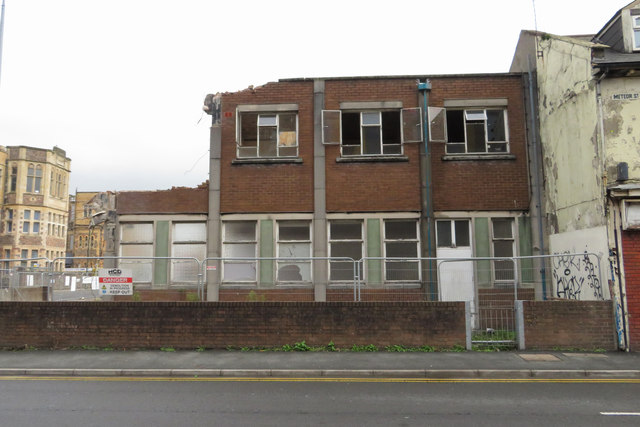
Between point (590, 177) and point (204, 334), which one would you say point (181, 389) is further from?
point (590, 177)

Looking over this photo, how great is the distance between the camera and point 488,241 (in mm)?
14352

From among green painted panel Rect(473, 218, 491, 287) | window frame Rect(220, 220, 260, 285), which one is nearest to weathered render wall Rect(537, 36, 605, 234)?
green painted panel Rect(473, 218, 491, 287)

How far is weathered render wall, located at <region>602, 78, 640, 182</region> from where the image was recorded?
10984 millimetres

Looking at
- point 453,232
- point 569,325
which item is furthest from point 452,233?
point 569,325

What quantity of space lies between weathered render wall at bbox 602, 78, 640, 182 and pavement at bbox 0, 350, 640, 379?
4.22 m

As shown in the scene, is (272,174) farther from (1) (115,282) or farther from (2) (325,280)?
(1) (115,282)

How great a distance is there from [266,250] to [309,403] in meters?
7.88

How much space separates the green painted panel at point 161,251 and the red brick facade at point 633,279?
12009 millimetres

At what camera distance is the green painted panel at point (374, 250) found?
46.7ft

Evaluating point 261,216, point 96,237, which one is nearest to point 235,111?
point 261,216

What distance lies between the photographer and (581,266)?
12.0m

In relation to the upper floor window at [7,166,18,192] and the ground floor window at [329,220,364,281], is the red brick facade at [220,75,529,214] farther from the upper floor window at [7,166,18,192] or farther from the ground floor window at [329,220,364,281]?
the upper floor window at [7,166,18,192]

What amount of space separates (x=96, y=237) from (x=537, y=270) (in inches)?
2723

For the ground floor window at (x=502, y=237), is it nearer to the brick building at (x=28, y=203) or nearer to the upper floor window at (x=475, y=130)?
the upper floor window at (x=475, y=130)
